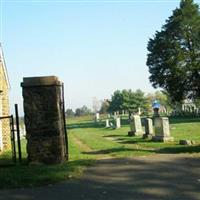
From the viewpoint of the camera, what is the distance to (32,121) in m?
12.5

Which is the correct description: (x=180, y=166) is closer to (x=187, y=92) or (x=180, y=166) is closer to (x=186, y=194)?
(x=186, y=194)

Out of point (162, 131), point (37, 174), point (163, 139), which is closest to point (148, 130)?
point (162, 131)

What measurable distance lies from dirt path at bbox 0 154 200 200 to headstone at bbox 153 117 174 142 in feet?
39.4

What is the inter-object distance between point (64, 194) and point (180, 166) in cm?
350

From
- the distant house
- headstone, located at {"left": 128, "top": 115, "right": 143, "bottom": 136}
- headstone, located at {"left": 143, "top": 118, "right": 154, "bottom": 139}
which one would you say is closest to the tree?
headstone, located at {"left": 128, "top": 115, "right": 143, "bottom": 136}

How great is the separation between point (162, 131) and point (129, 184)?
15031 mm

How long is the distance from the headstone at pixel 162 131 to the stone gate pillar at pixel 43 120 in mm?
11863

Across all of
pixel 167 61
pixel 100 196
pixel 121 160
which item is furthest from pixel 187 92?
pixel 100 196

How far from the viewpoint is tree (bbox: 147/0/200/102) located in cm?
6319

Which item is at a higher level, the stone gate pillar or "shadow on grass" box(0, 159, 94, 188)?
the stone gate pillar

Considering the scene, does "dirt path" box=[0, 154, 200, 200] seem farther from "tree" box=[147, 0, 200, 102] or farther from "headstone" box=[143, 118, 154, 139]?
"tree" box=[147, 0, 200, 102]

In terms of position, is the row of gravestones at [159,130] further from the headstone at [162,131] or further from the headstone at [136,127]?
the headstone at [136,127]

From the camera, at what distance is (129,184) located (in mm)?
9453

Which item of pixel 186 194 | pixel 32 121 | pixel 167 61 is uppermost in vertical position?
pixel 167 61
